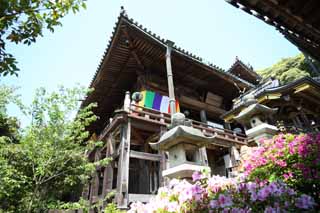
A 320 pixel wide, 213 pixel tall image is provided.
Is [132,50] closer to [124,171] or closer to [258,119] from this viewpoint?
[124,171]

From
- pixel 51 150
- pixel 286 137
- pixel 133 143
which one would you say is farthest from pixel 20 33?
pixel 133 143

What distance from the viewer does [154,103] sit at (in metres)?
10.3

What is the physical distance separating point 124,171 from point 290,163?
5.19m

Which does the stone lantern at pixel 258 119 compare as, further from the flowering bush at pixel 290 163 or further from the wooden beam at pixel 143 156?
the wooden beam at pixel 143 156

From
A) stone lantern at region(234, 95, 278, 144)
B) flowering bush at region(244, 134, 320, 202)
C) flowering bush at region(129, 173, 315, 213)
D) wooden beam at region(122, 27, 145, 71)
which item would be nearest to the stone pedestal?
stone lantern at region(234, 95, 278, 144)

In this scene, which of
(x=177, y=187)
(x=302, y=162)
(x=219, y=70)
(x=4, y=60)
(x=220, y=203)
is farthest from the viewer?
(x=219, y=70)

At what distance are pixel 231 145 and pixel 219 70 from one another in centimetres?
434

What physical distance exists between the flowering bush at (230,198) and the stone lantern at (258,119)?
3.29 meters

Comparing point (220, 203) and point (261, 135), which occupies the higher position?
point (261, 135)

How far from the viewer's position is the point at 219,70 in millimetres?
10992

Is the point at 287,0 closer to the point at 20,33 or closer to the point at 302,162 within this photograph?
the point at 302,162

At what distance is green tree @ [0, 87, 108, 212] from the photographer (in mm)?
5770

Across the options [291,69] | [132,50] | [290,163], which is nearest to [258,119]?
[290,163]

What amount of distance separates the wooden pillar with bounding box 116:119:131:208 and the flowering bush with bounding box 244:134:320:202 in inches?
171
